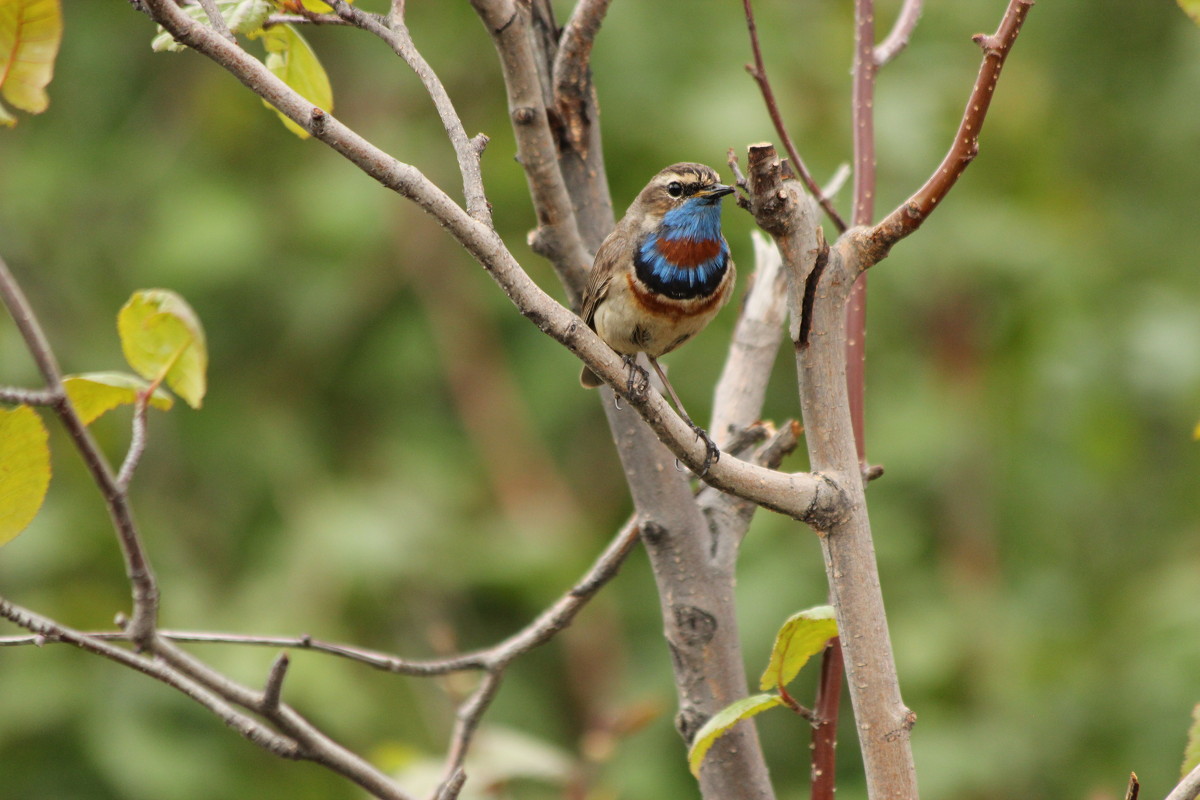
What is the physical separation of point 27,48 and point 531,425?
3.21 meters

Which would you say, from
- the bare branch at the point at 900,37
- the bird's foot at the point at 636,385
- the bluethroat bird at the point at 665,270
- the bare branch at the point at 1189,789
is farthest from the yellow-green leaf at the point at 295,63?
the bare branch at the point at 1189,789

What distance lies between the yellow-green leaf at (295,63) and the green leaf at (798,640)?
2.99ft

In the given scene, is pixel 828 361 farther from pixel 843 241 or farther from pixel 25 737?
pixel 25 737

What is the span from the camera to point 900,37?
1885 mm

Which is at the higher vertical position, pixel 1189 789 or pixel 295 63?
pixel 295 63

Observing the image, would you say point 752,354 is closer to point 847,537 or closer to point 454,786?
point 847,537

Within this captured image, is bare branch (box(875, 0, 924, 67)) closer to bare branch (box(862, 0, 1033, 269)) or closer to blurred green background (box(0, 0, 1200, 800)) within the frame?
bare branch (box(862, 0, 1033, 269))

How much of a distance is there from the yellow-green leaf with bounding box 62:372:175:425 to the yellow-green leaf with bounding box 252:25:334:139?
18.2 inches

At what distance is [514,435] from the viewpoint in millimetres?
4609

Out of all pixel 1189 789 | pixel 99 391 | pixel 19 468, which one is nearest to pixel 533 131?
pixel 99 391

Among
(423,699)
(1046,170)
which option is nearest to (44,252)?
(423,699)

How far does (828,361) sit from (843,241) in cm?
14

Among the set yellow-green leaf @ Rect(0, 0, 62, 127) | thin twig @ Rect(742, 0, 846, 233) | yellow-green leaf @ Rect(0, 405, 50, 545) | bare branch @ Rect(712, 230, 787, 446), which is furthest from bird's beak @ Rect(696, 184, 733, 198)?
yellow-green leaf @ Rect(0, 405, 50, 545)

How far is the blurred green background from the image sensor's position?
388 centimetres
